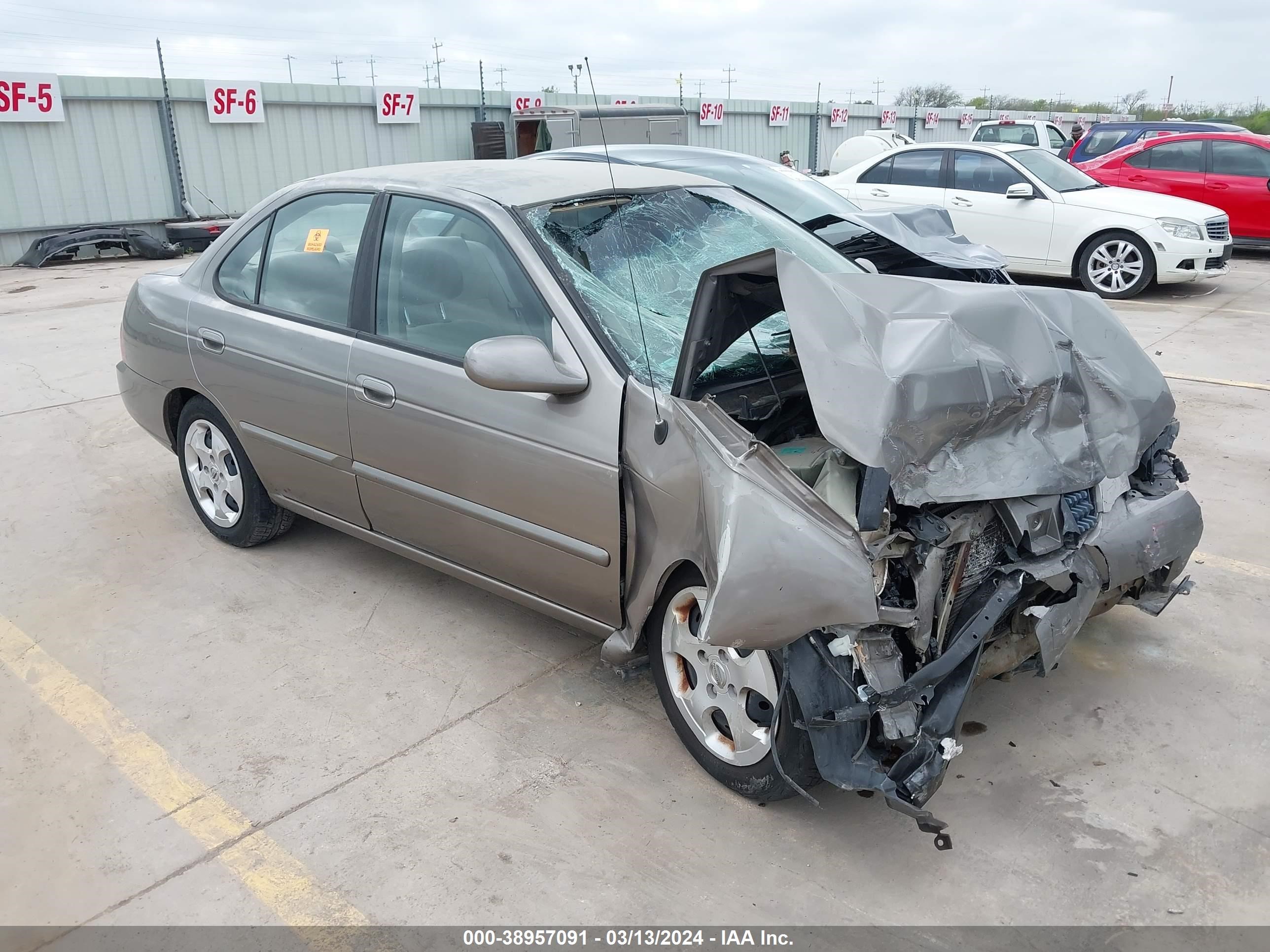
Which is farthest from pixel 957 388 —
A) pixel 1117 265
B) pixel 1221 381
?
pixel 1117 265

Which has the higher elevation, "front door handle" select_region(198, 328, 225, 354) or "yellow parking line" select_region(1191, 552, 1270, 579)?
"front door handle" select_region(198, 328, 225, 354)

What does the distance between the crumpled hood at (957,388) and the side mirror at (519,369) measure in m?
0.70

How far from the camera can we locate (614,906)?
254cm

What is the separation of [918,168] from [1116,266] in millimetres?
2363

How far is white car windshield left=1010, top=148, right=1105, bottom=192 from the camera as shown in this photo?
10.8 m

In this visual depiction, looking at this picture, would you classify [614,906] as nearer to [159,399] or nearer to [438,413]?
[438,413]

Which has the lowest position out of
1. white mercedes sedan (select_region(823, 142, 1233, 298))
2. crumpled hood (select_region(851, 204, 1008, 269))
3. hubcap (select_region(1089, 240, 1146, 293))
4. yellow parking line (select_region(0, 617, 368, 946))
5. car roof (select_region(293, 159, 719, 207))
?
yellow parking line (select_region(0, 617, 368, 946))

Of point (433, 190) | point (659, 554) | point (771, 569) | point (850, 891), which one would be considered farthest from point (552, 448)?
point (850, 891)

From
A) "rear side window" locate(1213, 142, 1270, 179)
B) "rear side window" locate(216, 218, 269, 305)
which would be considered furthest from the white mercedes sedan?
"rear side window" locate(216, 218, 269, 305)

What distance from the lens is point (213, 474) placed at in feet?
15.0

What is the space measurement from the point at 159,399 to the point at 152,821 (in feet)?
7.70

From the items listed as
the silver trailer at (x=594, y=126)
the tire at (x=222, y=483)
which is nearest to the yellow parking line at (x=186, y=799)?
the tire at (x=222, y=483)

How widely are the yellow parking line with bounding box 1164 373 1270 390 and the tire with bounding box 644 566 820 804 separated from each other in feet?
18.5

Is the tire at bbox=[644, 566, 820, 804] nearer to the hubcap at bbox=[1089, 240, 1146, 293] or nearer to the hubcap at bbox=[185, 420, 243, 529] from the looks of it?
the hubcap at bbox=[185, 420, 243, 529]
